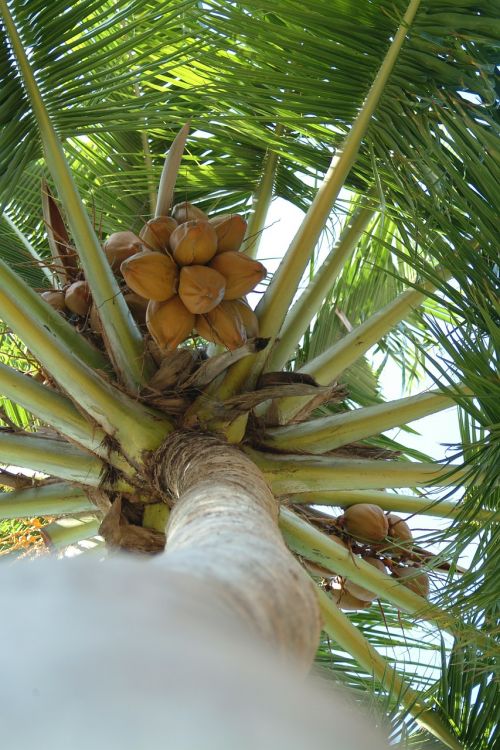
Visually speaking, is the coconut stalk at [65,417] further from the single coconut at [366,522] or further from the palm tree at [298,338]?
the single coconut at [366,522]

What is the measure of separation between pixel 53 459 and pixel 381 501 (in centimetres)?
97

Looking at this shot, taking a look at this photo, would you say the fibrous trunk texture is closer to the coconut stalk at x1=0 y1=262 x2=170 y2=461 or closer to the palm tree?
the palm tree

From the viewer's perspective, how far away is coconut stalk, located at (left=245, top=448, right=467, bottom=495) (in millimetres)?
2150

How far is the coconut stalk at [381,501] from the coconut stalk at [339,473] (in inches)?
4.4

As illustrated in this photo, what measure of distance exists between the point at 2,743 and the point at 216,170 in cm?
286

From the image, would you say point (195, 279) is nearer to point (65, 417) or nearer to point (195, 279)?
point (195, 279)

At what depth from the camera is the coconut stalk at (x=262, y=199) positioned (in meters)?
3.06

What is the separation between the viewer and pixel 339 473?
2.16 m

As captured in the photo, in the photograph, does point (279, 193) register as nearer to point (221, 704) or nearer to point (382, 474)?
point (382, 474)

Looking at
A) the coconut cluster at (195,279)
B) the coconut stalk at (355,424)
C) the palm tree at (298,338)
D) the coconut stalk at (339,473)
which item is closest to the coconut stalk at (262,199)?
the palm tree at (298,338)

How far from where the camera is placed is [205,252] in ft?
7.04

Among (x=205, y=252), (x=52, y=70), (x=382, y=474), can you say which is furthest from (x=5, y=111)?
(x=382, y=474)

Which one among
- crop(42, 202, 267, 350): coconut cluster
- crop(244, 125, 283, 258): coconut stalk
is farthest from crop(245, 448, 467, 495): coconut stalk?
crop(244, 125, 283, 258): coconut stalk

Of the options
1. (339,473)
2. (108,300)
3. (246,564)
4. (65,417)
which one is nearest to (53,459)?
(65,417)
